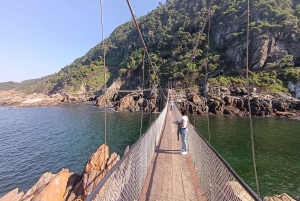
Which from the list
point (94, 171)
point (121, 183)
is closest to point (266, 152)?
point (94, 171)

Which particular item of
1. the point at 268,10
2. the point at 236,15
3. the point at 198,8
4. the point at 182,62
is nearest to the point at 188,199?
the point at 182,62

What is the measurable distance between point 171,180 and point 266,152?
498 inches

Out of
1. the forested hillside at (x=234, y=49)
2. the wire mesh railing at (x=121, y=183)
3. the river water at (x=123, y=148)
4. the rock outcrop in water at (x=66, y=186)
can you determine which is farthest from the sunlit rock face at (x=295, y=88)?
the wire mesh railing at (x=121, y=183)

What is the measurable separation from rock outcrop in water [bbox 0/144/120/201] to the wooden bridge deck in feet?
7.67

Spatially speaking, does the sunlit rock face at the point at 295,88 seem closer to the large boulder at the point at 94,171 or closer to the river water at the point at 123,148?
the river water at the point at 123,148

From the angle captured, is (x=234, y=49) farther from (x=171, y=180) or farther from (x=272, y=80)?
(x=171, y=180)

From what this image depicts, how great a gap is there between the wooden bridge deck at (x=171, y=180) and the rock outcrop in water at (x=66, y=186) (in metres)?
2.34

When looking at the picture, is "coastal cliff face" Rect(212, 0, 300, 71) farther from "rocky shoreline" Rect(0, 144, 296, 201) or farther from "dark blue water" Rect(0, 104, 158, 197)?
"rocky shoreline" Rect(0, 144, 296, 201)

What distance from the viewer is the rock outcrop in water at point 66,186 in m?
6.66

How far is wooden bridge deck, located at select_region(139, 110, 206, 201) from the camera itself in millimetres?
3047

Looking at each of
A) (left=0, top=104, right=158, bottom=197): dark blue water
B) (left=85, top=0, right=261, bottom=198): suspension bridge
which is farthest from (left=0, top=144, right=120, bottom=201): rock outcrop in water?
(left=0, top=104, right=158, bottom=197): dark blue water

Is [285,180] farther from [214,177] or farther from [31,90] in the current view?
[31,90]

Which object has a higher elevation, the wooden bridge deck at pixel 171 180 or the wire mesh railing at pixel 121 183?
the wire mesh railing at pixel 121 183

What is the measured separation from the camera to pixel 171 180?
361 centimetres
